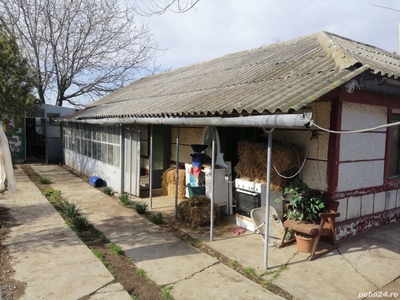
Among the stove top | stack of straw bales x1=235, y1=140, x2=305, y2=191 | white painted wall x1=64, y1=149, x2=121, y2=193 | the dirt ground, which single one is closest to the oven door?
the stove top

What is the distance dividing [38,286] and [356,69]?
16.7 feet

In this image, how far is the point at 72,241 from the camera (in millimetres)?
5203

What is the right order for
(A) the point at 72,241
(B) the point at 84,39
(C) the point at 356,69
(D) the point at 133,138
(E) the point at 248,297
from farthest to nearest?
(B) the point at 84,39, (D) the point at 133,138, (A) the point at 72,241, (C) the point at 356,69, (E) the point at 248,297

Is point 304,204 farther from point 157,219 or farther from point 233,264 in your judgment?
point 157,219

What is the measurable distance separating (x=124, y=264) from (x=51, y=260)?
1.07m

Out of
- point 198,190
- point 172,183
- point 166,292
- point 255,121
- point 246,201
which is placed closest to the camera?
point 166,292

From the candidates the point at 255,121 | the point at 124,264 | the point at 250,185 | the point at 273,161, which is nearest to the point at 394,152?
the point at 273,161

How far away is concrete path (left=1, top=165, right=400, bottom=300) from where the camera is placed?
12.0ft

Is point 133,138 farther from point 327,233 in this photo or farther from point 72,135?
point 72,135

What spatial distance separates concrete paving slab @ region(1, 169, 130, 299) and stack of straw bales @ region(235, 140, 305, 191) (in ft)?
10.1

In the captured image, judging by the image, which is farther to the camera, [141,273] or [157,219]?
[157,219]


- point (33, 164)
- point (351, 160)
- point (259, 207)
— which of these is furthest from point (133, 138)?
point (33, 164)

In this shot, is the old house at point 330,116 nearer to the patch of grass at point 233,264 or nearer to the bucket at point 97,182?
the patch of grass at point 233,264

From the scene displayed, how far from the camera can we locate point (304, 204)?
189 inches
